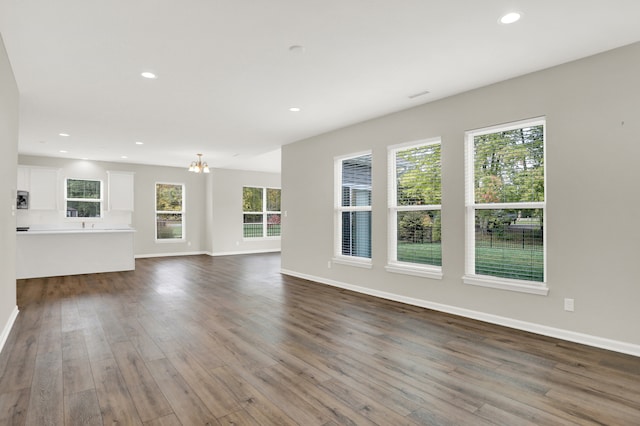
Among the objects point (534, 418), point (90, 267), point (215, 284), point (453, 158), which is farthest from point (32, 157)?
point (534, 418)

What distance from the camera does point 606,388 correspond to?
239 cm

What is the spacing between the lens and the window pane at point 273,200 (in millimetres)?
11594

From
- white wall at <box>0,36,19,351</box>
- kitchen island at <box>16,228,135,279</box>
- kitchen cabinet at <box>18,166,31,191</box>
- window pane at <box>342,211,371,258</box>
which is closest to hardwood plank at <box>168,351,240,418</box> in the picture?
white wall at <box>0,36,19,351</box>

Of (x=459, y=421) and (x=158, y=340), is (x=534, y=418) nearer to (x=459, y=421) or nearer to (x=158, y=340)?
(x=459, y=421)

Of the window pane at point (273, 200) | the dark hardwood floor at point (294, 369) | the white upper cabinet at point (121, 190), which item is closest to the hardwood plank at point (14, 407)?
the dark hardwood floor at point (294, 369)

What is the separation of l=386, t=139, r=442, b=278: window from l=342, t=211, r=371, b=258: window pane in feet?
1.75

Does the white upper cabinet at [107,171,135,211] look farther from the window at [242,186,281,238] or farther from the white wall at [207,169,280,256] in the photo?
the window at [242,186,281,238]

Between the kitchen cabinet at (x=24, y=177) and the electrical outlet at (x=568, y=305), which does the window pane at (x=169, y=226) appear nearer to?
the kitchen cabinet at (x=24, y=177)

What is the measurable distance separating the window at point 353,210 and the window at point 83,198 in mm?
7013

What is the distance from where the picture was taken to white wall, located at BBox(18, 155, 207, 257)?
8539 millimetres

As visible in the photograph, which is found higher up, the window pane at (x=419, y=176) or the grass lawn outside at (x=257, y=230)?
the window pane at (x=419, y=176)

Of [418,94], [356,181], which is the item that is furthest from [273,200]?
[418,94]

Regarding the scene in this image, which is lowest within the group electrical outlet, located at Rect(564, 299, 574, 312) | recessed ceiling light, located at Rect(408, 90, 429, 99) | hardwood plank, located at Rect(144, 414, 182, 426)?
hardwood plank, located at Rect(144, 414, 182, 426)

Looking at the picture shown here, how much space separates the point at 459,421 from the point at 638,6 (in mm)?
3088
